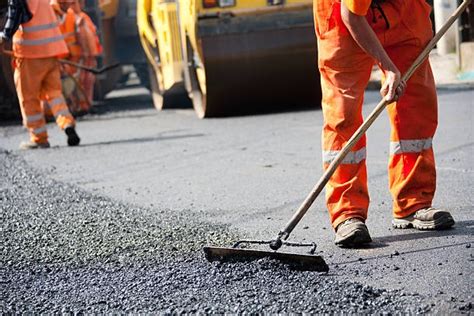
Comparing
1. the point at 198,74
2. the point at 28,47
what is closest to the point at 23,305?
the point at 28,47

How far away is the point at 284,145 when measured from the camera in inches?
340

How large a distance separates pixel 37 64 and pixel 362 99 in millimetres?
5668

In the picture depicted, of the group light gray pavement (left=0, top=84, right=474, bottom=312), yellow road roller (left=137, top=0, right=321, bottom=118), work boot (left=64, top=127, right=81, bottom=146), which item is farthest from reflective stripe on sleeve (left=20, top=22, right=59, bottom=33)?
yellow road roller (left=137, top=0, right=321, bottom=118)

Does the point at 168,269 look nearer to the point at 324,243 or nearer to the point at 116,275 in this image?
the point at 116,275

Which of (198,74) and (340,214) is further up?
(340,214)

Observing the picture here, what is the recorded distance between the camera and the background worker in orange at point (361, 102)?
4.83m

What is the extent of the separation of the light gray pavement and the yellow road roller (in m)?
0.34

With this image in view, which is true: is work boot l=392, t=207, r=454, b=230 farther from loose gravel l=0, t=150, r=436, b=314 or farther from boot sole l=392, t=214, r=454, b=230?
loose gravel l=0, t=150, r=436, b=314

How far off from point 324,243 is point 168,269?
806 millimetres

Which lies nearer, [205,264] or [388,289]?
[388,289]

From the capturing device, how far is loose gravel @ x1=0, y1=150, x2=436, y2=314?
387 cm

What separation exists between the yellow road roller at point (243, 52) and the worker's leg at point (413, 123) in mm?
5645

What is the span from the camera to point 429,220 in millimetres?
4906

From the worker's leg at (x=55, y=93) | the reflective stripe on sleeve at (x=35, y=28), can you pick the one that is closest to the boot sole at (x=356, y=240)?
the worker's leg at (x=55, y=93)
